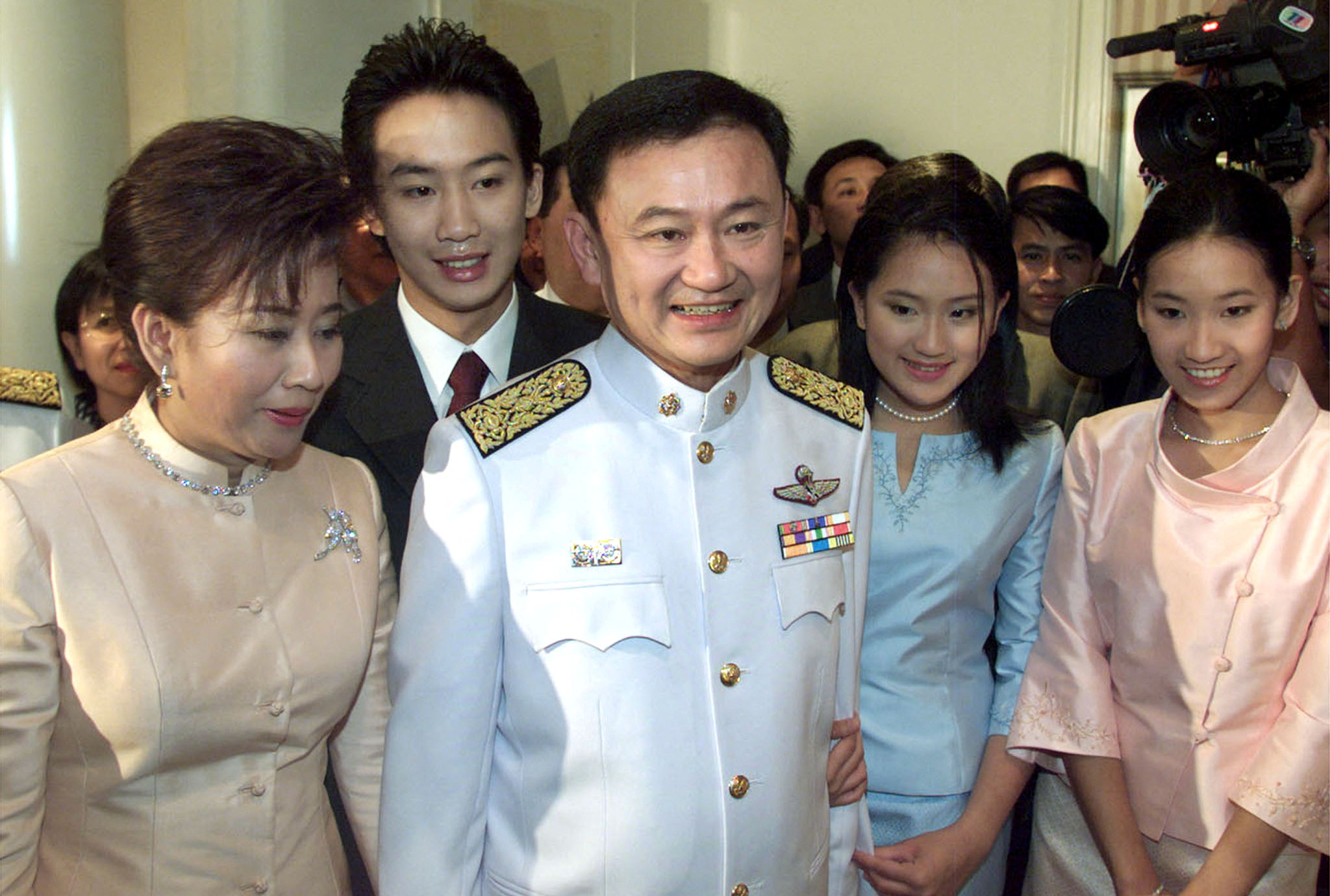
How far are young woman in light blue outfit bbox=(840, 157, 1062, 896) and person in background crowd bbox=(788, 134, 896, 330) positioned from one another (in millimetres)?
386

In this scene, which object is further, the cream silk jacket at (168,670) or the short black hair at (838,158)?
the short black hair at (838,158)

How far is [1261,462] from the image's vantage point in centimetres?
132

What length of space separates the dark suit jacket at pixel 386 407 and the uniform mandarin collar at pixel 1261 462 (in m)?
0.83

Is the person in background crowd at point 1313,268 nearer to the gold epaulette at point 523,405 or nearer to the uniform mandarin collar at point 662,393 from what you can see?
the uniform mandarin collar at point 662,393

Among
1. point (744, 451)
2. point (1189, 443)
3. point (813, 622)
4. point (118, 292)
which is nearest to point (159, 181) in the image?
point (118, 292)

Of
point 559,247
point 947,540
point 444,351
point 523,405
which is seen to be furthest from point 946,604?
point 559,247

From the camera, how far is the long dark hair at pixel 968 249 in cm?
149

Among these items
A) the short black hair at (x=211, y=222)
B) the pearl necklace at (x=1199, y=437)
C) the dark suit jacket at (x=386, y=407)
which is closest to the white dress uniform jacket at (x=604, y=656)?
the short black hair at (x=211, y=222)

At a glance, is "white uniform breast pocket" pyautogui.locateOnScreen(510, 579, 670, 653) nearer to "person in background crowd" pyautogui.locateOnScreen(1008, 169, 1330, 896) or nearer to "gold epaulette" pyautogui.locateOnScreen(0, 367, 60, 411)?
"person in background crowd" pyautogui.locateOnScreen(1008, 169, 1330, 896)

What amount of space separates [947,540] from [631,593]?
0.54m

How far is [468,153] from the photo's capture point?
58.7 inches

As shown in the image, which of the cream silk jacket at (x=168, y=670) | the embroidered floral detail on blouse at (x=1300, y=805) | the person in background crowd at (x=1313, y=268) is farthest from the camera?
the person in background crowd at (x=1313, y=268)

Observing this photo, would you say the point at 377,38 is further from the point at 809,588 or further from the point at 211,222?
the point at 809,588

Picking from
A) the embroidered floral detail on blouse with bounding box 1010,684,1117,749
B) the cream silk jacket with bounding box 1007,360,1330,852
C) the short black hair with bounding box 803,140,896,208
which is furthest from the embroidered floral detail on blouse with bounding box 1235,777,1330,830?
the short black hair with bounding box 803,140,896,208
